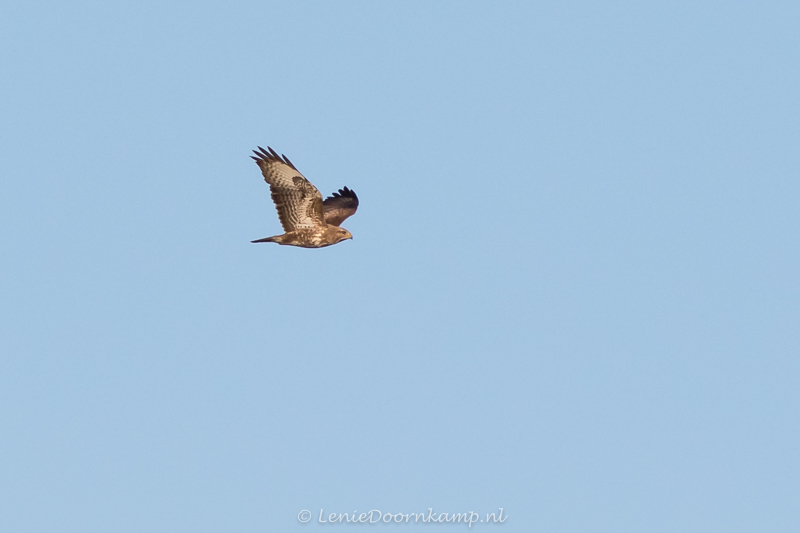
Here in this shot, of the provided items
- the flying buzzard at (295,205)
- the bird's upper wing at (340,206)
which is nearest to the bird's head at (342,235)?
the flying buzzard at (295,205)

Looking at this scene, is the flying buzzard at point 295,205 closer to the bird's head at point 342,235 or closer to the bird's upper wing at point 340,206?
the bird's head at point 342,235

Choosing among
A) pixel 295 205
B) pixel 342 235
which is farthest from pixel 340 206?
pixel 295 205

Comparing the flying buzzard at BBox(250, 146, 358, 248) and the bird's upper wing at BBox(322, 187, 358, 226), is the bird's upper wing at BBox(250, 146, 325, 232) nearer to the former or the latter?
the flying buzzard at BBox(250, 146, 358, 248)

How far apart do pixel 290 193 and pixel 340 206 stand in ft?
13.1

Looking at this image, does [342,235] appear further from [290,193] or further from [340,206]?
[340,206]

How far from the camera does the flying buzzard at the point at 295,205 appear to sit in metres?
20.5

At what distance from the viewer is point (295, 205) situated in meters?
20.7

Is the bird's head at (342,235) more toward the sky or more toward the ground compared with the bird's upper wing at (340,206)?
more toward the ground

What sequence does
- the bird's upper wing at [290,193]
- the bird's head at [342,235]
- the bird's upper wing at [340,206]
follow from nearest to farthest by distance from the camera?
the bird's upper wing at [290,193] < the bird's head at [342,235] < the bird's upper wing at [340,206]

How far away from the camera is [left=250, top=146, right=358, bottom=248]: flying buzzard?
2045cm

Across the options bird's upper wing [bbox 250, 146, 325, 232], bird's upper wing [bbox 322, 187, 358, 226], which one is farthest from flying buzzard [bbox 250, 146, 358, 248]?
bird's upper wing [bbox 322, 187, 358, 226]

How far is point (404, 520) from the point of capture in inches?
777

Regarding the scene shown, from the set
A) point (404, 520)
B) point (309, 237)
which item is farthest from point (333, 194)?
point (404, 520)

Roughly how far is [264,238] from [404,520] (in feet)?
19.3
